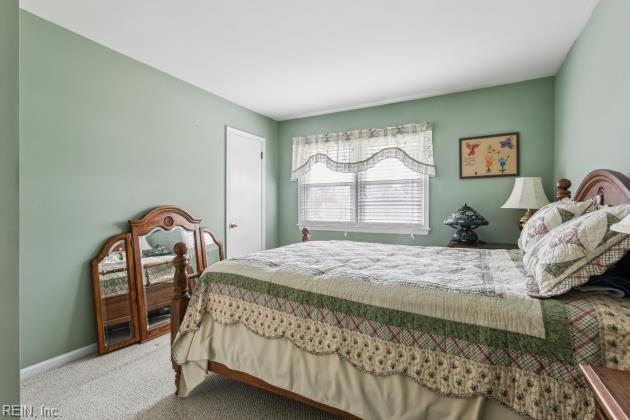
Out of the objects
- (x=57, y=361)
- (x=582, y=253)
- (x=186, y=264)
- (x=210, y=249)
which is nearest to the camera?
(x=582, y=253)

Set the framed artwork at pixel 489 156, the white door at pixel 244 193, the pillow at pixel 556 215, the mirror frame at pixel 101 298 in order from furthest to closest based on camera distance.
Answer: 1. the white door at pixel 244 193
2. the framed artwork at pixel 489 156
3. the mirror frame at pixel 101 298
4. the pillow at pixel 556 215

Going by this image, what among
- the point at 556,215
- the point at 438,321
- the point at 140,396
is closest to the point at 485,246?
the point at 556,215

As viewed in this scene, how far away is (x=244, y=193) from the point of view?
4102 mm

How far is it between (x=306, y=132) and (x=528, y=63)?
2.67m

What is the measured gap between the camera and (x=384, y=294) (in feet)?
4.58

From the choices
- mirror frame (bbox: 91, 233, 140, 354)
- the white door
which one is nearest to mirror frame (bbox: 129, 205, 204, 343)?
mirror frame (bbox: 91, 233, 140, 354)

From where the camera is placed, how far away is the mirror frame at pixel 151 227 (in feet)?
8.97

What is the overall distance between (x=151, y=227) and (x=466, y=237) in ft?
10.2

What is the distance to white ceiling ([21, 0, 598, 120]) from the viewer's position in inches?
82.6

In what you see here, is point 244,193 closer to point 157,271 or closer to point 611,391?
point 157,271

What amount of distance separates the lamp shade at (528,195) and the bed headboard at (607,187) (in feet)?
2.32

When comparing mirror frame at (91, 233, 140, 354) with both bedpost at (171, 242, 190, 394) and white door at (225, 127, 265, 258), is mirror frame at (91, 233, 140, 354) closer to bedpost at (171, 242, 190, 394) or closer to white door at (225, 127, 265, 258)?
bedpost at (171, 242, 190, 394)

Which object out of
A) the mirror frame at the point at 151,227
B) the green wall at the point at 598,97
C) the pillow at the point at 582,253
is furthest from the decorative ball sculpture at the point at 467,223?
the mirror frame at the point at 151,227

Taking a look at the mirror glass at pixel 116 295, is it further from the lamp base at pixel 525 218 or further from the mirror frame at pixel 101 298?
the lamp base at pixel 525 218
